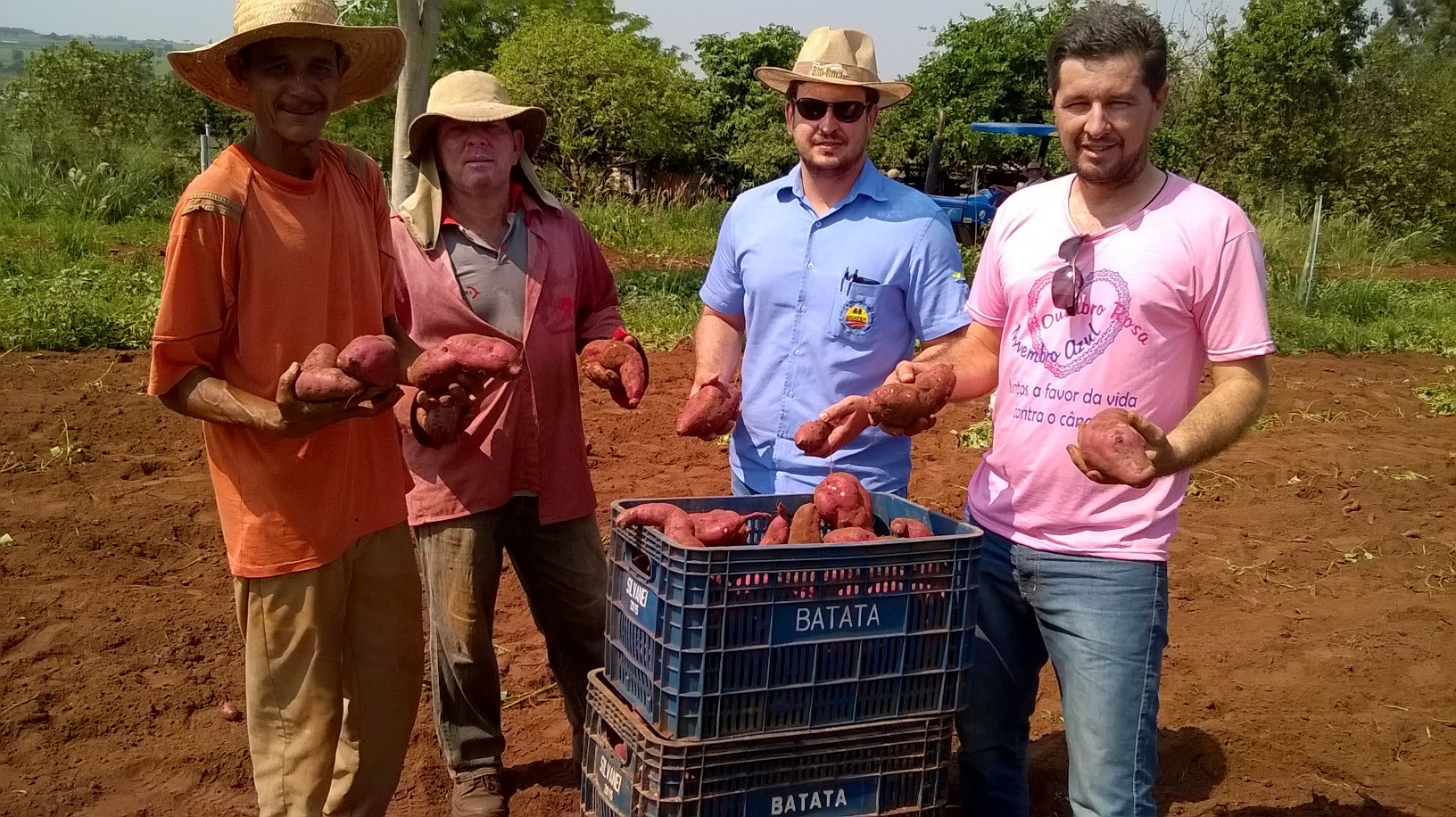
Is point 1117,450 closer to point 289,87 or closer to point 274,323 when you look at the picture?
point 274,323

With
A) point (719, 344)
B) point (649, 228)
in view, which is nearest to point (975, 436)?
point (719, 344)

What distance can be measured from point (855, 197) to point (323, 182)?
4.45 feet

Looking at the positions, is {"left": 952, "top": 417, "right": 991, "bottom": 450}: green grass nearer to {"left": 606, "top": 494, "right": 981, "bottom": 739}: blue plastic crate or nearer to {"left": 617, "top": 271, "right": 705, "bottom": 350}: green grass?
{"left": 617, "top": 271, "right": 705, "bottom": 350}: green grass

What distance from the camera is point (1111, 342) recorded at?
92.9 inches

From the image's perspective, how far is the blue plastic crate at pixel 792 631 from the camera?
2.13m

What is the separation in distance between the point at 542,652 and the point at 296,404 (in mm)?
2315

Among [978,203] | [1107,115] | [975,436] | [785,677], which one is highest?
[978,203]

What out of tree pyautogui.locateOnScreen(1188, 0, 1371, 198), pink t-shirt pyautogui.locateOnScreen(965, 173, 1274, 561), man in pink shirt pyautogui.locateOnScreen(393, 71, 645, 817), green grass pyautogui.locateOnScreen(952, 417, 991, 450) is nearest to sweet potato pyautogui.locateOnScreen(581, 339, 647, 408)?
man in pink shirt pyautogui.locateOnScreen(393, 71, 645, 817)

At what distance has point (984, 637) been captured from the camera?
8.75 feet

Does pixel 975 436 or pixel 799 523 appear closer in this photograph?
pixel 799 523

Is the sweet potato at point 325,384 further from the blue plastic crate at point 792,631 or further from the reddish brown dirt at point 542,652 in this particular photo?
the reddish brown dirt at point 542,652

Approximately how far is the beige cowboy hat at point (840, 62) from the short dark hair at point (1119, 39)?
0.71m

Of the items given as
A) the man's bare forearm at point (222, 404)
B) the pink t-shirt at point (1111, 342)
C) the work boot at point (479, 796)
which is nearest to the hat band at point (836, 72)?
the pink t-shirt at point (1111, 342)

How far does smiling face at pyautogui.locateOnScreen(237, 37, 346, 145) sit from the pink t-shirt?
161cm
